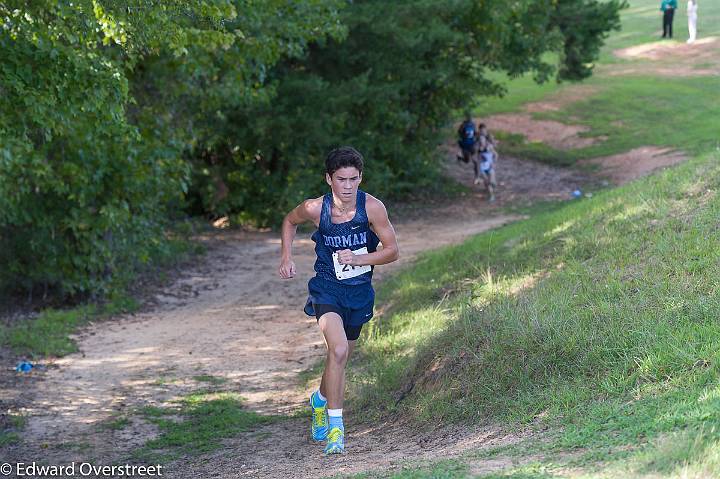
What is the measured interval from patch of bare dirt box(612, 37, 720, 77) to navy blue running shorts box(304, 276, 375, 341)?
2821 centimetres

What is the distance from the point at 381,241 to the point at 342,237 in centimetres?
25

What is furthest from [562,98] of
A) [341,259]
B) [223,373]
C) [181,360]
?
[341,259]

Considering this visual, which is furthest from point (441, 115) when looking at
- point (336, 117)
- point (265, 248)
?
point (265, 248)

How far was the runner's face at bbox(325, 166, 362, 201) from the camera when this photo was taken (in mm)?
6371

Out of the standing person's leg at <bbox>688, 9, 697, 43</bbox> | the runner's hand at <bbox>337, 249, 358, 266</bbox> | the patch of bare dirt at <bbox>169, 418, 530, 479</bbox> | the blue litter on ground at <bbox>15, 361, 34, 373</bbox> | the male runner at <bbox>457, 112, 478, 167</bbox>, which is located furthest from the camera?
the standing person's leg at <bbox>688, 9, 697, 43</bbox>

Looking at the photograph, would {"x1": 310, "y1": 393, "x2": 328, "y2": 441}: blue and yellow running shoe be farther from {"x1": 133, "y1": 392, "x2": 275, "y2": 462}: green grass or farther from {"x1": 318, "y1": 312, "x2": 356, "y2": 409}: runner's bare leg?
{"x1": 133, "y1": 392, "x2": 275, "y2": 462}: green grass

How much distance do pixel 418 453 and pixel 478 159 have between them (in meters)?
17.0

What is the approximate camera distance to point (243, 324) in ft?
39.6

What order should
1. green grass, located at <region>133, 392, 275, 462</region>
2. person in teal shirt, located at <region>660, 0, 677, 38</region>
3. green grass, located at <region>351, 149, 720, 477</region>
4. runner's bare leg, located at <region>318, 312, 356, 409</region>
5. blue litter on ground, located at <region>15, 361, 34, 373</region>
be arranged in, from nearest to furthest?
green grass, located at <region>351, 149, 720, 477</region>
runner's bare leg, located at <region>318, 312, 356, 409</region>
green grass, located at <region>133, 392, 275, 462</region>
blue litter on ground, located at <region>15, 361, 34, 373</region>
person in teal shirt, located at <region>660, 0, 677, 38</region>

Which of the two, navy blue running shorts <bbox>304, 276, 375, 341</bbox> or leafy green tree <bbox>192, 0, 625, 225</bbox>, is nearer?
navy blue running shorts <bbox>304, 276, 375, 341</bbox>

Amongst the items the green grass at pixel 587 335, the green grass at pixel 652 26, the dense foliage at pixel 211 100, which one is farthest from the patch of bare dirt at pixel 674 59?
the green grass at pixel 587 335

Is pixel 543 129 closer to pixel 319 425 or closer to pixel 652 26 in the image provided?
pixel 652 26

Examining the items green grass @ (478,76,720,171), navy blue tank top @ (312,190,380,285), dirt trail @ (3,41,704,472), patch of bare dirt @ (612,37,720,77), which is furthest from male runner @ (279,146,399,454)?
patch of bare dirt @ (612,37,720,77)

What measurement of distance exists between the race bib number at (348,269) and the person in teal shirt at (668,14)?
1217 inches
